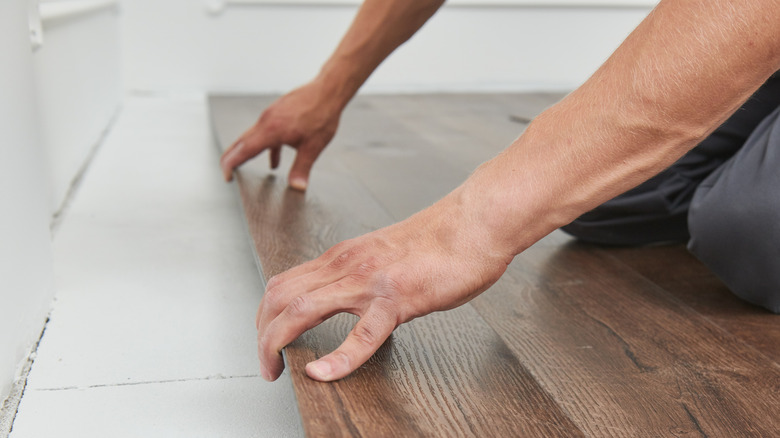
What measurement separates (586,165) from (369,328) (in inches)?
10.0

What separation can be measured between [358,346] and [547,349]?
29 centimetres

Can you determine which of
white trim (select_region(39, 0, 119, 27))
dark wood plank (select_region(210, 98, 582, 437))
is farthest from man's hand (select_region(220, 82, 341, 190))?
white trim (select_region(39, 0, 119, 27))

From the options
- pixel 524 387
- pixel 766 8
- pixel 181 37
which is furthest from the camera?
pixel 181 37

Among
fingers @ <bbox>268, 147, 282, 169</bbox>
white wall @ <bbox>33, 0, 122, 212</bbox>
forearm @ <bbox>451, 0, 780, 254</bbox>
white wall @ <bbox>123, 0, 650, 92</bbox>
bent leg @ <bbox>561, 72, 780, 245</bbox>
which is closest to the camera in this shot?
forearm @ <bbox>451, 0, 780, 254</bbox>

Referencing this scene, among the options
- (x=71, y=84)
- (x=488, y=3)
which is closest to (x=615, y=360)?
(x=71, y=84)

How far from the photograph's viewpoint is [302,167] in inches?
58.2

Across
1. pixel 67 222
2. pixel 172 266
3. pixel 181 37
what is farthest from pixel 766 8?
pixel 181 37

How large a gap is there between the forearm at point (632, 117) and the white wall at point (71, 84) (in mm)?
816

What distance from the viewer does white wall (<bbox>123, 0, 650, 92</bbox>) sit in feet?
10.8

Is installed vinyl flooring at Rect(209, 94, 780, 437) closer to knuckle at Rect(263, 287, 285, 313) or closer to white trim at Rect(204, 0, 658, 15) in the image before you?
knuckle at Rect(263, 287, 285, 313)

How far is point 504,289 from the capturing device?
109 cm

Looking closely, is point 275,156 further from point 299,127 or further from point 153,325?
point 153,325

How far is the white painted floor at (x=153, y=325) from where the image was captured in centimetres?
85

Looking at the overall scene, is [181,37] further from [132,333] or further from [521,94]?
[132,333]
